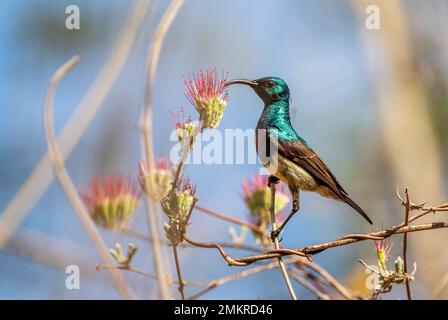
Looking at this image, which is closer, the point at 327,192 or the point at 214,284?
the point at 214,284

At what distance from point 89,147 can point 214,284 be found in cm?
151

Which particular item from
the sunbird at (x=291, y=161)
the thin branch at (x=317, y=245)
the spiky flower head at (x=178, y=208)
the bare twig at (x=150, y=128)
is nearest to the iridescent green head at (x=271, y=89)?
the sunbird at (x=291, y=161)

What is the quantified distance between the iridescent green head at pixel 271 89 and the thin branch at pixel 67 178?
1.01m

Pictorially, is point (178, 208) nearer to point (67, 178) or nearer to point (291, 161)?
point (67, 178)

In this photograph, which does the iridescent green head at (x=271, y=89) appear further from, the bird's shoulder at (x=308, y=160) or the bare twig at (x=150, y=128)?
the bare twig at (x=150, y=128)

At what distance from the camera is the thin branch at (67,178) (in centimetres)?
226

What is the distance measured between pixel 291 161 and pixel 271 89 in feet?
1.14

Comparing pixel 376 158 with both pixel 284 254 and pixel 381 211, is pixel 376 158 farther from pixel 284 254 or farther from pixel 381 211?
pixel 284 254

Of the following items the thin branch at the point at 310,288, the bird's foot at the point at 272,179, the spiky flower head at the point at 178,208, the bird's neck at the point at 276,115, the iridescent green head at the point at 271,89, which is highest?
the iridescent green head at the point at 271,89

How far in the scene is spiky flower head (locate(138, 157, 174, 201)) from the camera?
255cm

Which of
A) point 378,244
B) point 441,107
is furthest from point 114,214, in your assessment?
point 441,107

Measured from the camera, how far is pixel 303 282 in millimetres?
2895

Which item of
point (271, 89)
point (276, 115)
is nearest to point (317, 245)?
point (276, 115)
